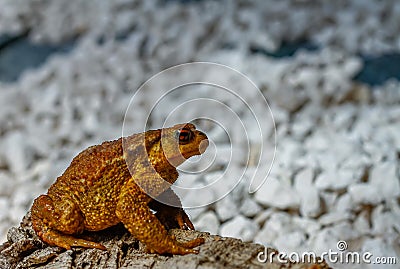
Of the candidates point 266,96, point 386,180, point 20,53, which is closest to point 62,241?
point 386,180

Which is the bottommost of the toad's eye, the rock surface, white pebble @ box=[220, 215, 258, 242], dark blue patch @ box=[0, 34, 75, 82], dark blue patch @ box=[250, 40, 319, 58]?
the rock surface

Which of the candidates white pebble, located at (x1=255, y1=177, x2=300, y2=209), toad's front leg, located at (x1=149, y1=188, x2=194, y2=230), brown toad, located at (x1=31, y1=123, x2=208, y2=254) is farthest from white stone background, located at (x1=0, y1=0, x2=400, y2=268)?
brown toad, located at (x1=31, y1=123, x2=208, y2=254)

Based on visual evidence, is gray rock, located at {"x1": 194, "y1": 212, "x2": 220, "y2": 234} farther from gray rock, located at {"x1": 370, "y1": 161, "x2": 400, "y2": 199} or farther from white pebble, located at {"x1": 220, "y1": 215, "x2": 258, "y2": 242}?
gray rock, located at {"x1": 370, "y1": 161, "x2": 400, "y2": 199}

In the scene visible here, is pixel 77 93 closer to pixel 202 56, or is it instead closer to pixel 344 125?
pixel 202 56

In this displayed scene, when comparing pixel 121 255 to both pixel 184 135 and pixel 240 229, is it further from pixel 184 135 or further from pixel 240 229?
pixel 240 229

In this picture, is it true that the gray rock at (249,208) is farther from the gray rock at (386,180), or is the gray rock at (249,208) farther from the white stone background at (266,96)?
the gray rock at (386,180)

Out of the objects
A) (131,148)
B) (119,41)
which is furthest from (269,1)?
(131,148)

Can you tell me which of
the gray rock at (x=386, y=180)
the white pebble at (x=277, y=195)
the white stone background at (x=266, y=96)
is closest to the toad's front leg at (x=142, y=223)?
the white stone background at (x=266, y=96)
